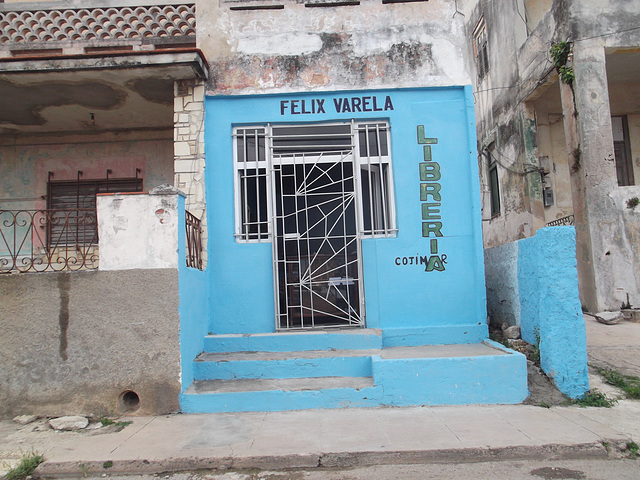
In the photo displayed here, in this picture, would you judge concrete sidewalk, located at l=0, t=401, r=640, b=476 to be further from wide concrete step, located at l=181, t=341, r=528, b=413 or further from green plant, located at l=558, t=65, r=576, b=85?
green plant, located at l=558, t=65, r=576, b=85

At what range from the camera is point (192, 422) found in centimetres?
491

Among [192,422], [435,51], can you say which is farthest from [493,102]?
[192,422]

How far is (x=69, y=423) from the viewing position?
495 cm

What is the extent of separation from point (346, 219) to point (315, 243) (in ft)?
1.81

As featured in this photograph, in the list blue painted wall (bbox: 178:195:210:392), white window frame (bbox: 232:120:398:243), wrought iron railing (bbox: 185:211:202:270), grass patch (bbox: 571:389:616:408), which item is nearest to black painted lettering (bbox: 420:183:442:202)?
white window frame (bbox: 232:120:398:243)

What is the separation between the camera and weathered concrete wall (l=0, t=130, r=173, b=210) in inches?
321

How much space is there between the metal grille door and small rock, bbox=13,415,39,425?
9.82 feet

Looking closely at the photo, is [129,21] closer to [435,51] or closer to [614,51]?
[435,51]

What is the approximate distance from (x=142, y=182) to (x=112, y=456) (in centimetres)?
508

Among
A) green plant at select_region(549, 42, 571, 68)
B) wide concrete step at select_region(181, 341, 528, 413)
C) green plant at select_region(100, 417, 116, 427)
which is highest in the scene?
green plant at select_region(549, 42, 571, 68)

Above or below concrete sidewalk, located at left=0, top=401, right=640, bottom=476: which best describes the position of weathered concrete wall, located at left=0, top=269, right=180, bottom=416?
above

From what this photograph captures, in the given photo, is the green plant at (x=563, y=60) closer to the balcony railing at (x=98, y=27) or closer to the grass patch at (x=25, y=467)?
the balcony railing at (x=98, y=27)

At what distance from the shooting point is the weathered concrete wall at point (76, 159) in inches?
321

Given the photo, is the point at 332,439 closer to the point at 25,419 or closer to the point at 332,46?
the point at 25,419
